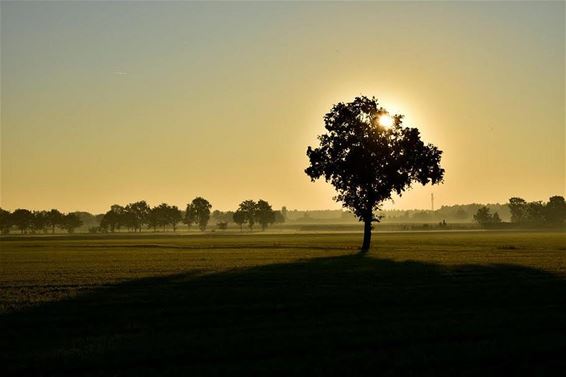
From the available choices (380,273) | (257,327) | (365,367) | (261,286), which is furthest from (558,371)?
(380,273)

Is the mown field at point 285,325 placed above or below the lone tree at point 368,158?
below

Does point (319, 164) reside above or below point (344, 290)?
above

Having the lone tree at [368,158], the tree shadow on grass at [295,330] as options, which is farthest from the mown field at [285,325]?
the lone tree at [368,158]

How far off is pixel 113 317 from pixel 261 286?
1075 cm

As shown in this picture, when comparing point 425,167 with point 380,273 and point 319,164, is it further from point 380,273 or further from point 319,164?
point 380,273

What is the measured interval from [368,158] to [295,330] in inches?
2147

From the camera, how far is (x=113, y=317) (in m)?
22.8

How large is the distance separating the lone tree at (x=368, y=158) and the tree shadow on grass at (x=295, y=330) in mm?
40423

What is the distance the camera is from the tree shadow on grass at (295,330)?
15.8m

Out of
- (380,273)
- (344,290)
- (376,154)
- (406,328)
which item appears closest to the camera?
(406,328)

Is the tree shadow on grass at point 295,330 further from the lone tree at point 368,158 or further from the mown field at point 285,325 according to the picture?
the lone tree at point 368,158

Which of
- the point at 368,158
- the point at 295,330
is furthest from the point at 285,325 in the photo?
the point at 368,158

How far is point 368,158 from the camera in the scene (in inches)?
2872

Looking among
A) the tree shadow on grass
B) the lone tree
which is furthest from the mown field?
the lone tree
